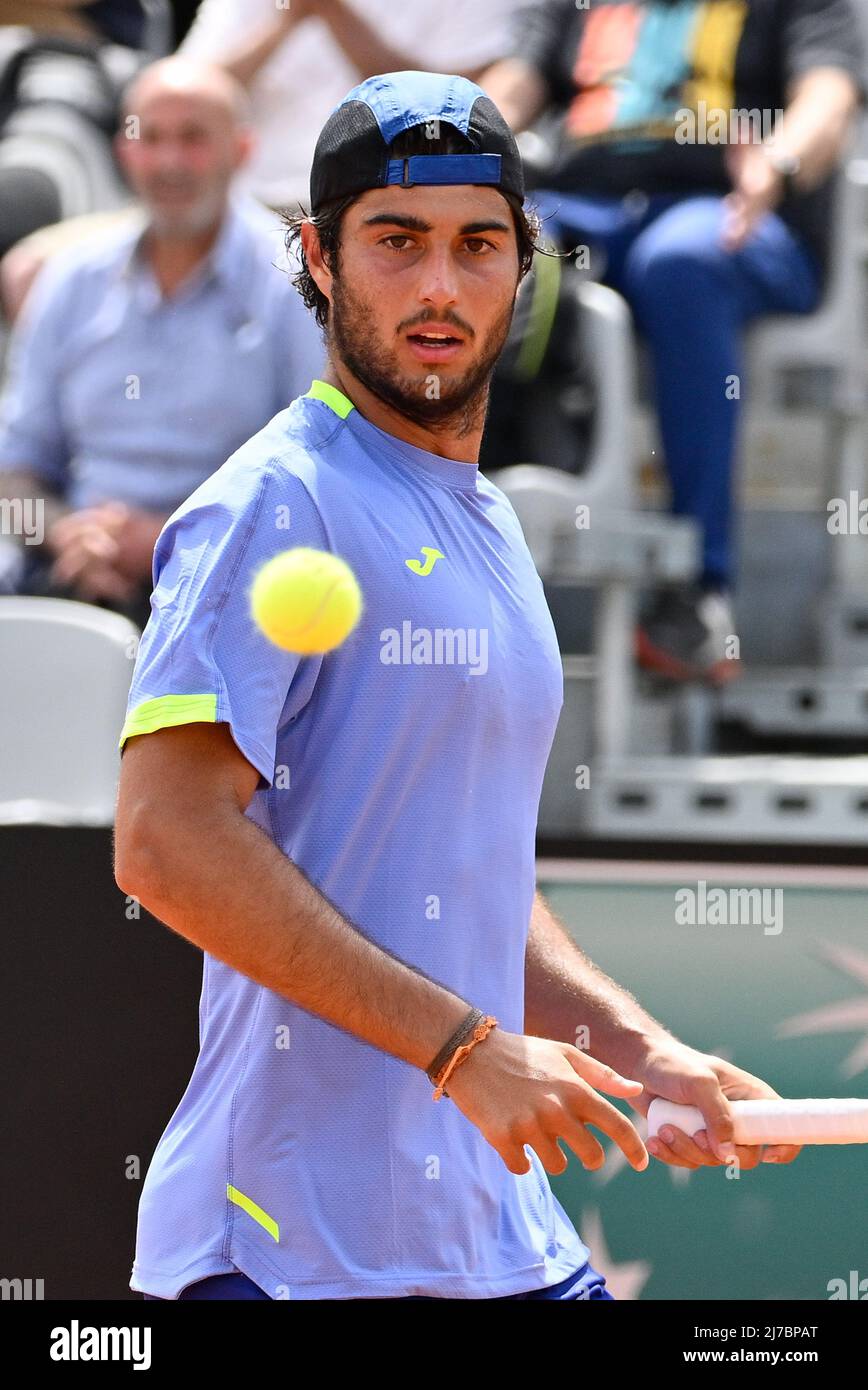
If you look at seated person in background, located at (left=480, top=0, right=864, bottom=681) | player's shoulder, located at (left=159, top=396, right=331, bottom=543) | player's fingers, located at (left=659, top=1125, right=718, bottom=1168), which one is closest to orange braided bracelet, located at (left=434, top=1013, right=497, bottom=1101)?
player's fingers, located at (left=659, top=1125, right=718, bottom=1168)

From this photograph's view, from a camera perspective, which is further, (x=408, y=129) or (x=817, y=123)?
(x=817, y=123)

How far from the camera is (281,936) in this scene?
1123mm

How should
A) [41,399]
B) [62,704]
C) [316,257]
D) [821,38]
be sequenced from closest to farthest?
[316,257]
[62,704]
[41,399]
[821,38]

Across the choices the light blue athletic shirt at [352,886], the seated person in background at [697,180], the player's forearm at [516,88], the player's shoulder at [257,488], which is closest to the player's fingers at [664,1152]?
the light blue athletic shirt at [352,886]

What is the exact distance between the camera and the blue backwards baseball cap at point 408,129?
51.6 inches

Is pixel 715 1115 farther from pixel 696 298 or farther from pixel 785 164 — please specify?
pixel 785 164

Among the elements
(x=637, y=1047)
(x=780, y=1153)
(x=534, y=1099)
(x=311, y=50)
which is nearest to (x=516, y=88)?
(x=311, y=50)

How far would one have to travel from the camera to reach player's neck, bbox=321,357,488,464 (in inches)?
53.1

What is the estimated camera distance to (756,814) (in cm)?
263

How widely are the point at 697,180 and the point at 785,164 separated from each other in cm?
15

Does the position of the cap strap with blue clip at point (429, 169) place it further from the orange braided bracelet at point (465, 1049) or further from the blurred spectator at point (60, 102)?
the blurred spectator at point (60, 102)

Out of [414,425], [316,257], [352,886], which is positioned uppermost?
[316,257]

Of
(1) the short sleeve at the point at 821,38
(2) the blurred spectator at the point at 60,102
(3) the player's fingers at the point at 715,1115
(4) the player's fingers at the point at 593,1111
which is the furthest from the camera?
(2) the blurred spectator at the point at 60,102
